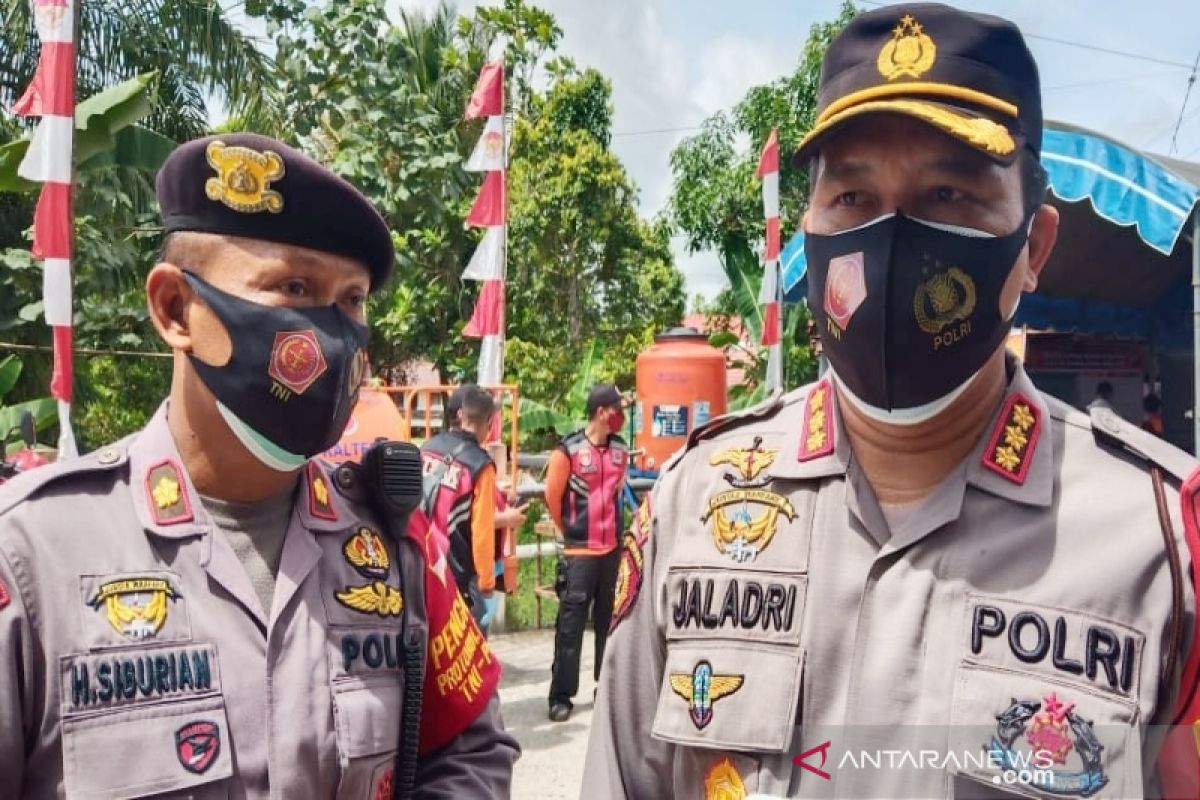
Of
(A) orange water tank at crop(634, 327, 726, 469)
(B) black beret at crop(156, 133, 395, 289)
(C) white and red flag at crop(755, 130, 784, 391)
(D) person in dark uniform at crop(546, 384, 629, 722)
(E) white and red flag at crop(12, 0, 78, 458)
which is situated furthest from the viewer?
(A) orange water tank at crop(634, 327, 726, 469)

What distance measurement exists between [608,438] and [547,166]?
7.34m

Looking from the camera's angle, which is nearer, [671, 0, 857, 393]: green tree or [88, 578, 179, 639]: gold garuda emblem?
[88, 578, 179, 639]: gold garuda emblem

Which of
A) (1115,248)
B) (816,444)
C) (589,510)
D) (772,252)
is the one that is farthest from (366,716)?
(1115,248)

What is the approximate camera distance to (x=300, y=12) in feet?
26.3

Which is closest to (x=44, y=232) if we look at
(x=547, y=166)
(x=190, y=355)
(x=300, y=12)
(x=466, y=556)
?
(x=466, y=556)

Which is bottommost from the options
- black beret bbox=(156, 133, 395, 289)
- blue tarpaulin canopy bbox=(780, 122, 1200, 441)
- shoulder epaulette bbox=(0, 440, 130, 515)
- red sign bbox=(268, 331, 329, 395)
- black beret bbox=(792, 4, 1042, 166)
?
shoulder epaulette bbox=(0, 440, 130, 515)

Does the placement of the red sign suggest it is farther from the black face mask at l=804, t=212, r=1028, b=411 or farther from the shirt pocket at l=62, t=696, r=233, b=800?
the black face mask at l=804, t=212, r=1028, b=411

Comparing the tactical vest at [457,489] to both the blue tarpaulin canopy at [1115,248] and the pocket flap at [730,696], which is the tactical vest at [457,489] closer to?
the blue tarpaulin canopy at [1115,248]

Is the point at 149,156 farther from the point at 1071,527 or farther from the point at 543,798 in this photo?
the point at 1071,527

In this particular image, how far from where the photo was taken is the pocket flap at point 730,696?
129 cm

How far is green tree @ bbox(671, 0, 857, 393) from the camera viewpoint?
11.3 m

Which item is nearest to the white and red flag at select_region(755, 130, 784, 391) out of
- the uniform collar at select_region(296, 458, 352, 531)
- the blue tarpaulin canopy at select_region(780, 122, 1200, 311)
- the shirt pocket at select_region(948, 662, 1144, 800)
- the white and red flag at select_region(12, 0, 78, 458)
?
the blue tarpaulin canopy at select_region(780, 122, 1200, 311)

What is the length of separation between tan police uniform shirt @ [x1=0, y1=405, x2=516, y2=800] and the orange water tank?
7.27 meters

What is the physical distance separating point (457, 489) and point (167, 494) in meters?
3.23
